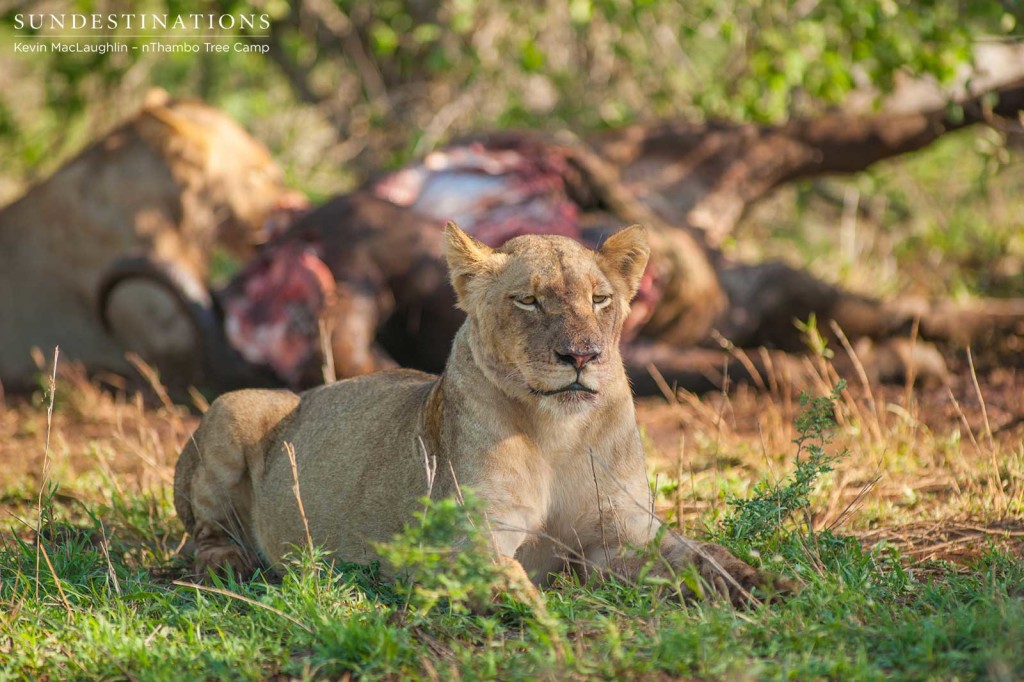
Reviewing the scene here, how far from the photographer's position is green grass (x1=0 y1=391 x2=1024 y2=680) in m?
2.74

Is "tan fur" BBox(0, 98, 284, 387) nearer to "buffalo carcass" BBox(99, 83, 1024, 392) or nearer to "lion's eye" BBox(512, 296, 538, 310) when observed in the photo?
"buffalo carcass" BBox(99, 83, 1024, 392)

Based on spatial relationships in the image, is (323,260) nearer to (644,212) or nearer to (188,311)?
(188,311)

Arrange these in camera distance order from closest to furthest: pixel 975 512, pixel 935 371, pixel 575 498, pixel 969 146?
pixel 575 498
pixel 975 512
pixel 935 371
pixel 969 146

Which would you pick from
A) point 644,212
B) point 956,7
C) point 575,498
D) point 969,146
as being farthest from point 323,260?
point 969,146

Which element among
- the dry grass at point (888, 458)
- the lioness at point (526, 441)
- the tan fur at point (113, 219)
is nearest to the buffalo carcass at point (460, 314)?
the dry grass at point (888, 458)

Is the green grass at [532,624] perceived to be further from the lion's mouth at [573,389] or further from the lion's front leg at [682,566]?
the lion's mouth at [573,389]

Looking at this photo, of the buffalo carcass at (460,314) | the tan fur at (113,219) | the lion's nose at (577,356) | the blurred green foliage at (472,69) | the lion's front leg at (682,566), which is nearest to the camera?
the lion's front leg at (682,566)

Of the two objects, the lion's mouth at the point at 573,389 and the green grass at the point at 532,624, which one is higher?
the lion's mouth at the point at 573,389

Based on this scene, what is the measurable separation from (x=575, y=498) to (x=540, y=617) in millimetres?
763

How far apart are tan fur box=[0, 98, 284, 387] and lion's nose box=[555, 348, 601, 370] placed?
435 centimetres

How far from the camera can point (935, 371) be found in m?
6.10

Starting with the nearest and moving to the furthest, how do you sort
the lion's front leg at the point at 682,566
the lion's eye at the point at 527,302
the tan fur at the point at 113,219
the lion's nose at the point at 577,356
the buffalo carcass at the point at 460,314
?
1. the lion's front leg at the point at 682,566
2. the lion's nose at the point at 577,356
3. the lion's eye at the point at 527,302
4. the buffalo carcass at the point at 460,314
5. the tan fur at the point at 113,219

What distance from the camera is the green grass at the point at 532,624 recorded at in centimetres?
274

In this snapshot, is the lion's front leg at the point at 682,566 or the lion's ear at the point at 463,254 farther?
the lion's ear at the point at 463,254
